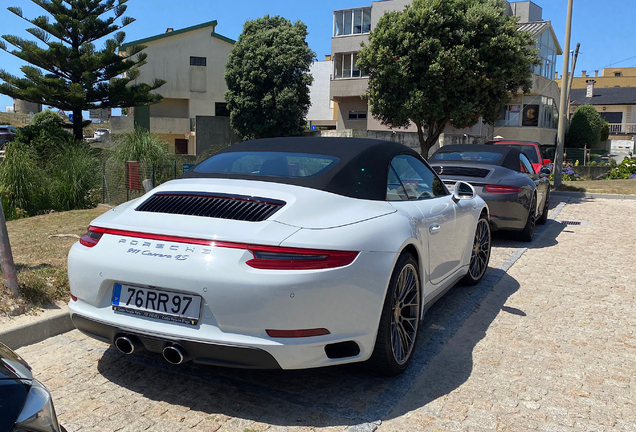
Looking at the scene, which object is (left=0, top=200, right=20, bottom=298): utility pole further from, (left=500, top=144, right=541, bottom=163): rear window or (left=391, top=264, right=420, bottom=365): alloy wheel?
(left=500, top=144, right=541, bottom=163): rear window

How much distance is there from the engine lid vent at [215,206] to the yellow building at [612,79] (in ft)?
308

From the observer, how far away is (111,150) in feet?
44.3

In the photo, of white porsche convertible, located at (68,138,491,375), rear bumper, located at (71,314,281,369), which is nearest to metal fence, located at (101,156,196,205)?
white porsche convertible, located at (68,138,491,375)

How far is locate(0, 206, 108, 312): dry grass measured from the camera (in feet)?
14.4

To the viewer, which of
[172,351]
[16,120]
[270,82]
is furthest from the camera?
[16,120]

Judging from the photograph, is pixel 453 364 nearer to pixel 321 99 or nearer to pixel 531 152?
pixel 531 152

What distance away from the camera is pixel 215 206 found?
10.4 feet

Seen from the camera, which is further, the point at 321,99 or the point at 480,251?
the point at 321,99

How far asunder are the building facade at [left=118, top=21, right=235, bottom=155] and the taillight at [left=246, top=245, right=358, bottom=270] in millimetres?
37791

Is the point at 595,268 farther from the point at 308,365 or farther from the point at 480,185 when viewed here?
the point at 308,365

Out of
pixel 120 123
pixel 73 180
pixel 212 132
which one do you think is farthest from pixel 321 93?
pixel 73 180

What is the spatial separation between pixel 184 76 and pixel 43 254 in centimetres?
3676

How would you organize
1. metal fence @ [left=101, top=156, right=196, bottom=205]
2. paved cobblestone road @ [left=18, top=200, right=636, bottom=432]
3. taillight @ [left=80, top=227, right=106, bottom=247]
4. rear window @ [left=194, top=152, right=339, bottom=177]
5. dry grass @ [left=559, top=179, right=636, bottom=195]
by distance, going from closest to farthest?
paved cobblestone road @ [left=18, top=200, right=636, bottom=432] < taillight @ [left=80, top=227, right=106, bottom=247] < rear window @ [left=194, top=152, right=339, bottom=177] < metal fence @ [left=101, top=156, right=196, bottom=205] < dry grass @ [left=559, top=179, right=636, bottom=195]

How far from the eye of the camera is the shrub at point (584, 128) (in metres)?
43.8
